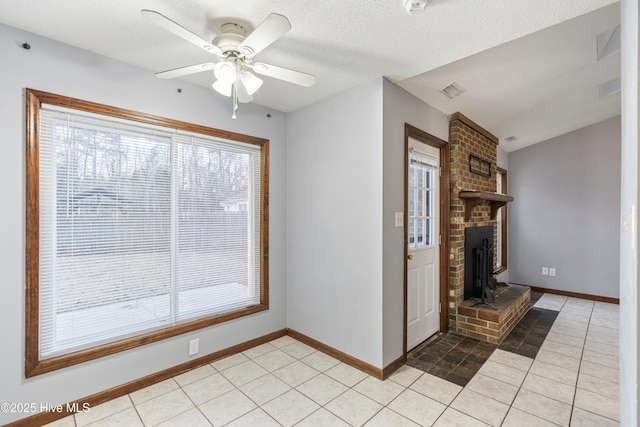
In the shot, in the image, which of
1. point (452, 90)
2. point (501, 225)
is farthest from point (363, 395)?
point (501, 225)

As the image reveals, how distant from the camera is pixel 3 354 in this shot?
1738mm

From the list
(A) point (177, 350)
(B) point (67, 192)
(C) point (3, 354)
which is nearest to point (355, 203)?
(A) point (177, 350)

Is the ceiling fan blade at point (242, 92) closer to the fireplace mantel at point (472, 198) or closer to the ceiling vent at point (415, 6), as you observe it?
the ceiling vent at point (415, 6)

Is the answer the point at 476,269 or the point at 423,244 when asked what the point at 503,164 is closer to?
the point at 476,269

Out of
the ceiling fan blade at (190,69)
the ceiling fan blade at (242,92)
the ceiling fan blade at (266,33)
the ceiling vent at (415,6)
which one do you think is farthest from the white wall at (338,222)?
the ceiling fan blade at (190,69)

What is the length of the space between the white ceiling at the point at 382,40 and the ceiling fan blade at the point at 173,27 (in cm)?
21

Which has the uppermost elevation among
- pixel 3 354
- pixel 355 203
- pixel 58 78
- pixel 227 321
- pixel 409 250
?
pixel 58 78

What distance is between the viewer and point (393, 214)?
8.20 feet

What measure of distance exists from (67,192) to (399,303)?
2640 millimetres

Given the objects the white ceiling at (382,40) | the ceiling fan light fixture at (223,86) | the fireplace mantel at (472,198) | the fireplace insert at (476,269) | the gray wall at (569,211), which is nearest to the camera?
the white ceiling at (382,40)

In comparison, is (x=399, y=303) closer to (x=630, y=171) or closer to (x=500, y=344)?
(x=500, y=344)

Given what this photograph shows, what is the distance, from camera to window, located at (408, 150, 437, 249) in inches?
115

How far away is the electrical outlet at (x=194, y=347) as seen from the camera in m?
2.51

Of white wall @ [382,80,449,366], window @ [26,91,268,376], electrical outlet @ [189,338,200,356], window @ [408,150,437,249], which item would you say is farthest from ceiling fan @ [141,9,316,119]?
Result: electrical outlet @ [189,338,200,356]
